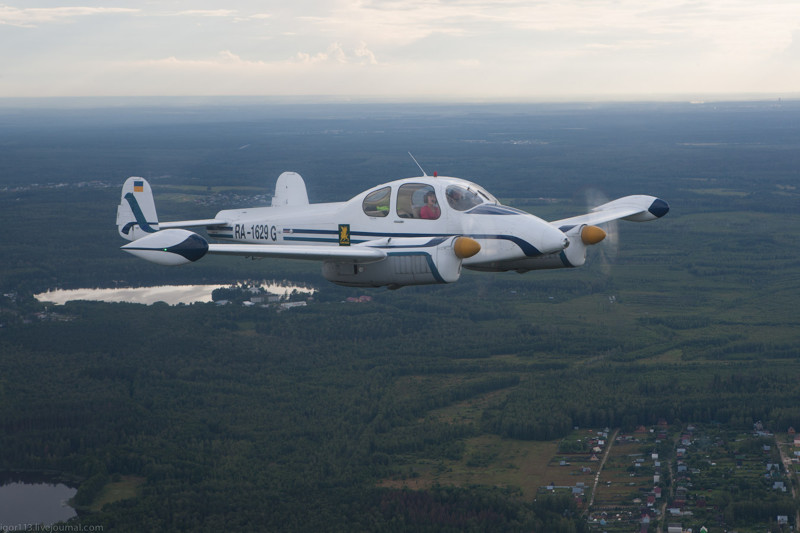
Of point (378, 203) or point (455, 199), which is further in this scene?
point (378, 203)

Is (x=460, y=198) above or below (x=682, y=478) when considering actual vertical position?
above

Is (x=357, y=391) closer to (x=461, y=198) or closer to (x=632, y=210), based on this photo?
(x=632, y=210)

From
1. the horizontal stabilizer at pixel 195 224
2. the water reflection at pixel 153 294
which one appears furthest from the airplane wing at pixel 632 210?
the water reflection at pixel 153 294

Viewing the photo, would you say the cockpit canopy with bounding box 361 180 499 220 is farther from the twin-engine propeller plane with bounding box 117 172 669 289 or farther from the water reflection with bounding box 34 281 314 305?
the water reflection with bounding box 34 281 314 305

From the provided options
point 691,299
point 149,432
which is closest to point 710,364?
point 691,299

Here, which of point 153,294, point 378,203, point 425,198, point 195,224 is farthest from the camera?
point 153,294

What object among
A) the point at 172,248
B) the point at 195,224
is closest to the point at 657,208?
the point at 195,224
